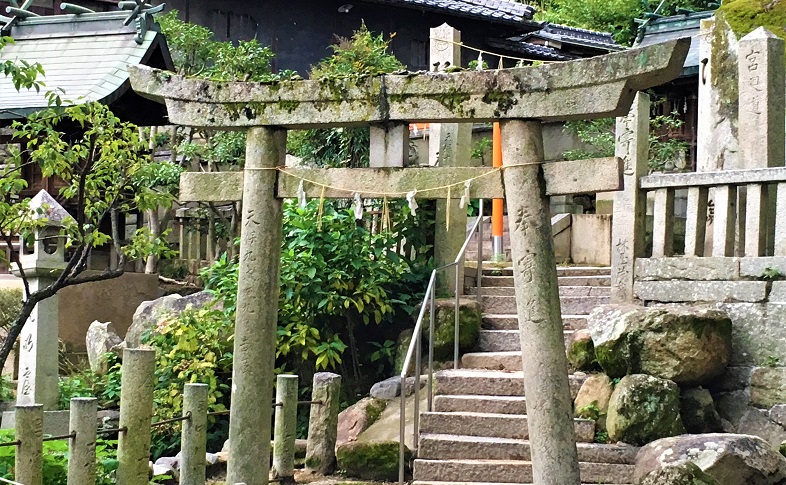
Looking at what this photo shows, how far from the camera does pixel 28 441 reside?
672 centimetres

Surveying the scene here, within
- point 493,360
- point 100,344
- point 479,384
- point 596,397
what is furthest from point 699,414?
point 100,344

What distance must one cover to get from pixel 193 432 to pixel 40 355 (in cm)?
350

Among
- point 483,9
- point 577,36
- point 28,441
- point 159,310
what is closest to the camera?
point 28,441

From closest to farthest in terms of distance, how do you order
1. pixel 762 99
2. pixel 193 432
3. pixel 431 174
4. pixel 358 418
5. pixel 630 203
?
pixel 431 174, pixel 193 432, pixel 762 99, pixel 630 203, pixel 358 418

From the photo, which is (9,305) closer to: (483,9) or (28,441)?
(28,441)

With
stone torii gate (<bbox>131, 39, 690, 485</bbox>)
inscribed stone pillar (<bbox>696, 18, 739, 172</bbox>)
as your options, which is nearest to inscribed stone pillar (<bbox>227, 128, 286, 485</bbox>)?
stone torii gate (<bbox>131, 39, 690, 485</bbox>)

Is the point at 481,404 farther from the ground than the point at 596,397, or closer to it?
closer to it

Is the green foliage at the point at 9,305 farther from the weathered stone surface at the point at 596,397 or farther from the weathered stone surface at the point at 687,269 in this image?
the weathered stone surface at the point at 687,269

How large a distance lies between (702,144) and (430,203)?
11.4 feet

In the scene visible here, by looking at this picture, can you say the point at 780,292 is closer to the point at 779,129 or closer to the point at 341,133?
the point at 779,129

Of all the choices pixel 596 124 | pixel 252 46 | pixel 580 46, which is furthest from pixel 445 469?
pixel 580 46

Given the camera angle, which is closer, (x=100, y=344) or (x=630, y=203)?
(x=630, y=203)

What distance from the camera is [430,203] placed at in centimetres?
1248

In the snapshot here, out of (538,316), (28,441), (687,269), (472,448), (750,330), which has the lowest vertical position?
(472,448)
